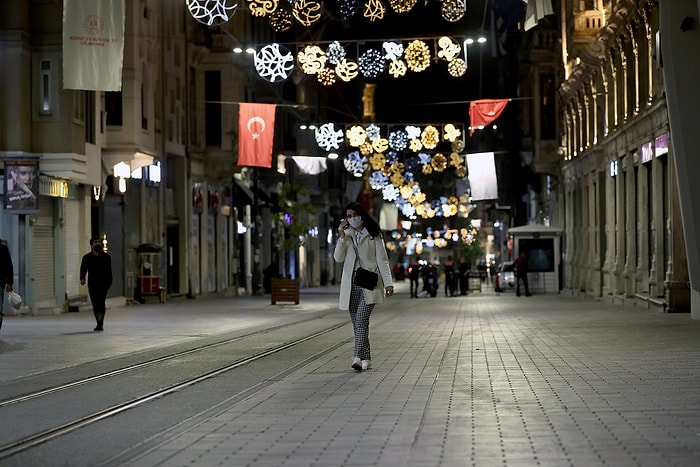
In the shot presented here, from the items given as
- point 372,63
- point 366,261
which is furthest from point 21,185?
point 366,261

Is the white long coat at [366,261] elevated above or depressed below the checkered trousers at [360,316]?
Answer: above

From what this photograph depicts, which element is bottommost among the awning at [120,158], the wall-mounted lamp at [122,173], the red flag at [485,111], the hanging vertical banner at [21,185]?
the hanging vertical banner at [21,185]

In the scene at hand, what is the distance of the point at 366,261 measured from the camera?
16500 millimetres

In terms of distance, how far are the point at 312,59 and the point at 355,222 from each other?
1767 centimetres

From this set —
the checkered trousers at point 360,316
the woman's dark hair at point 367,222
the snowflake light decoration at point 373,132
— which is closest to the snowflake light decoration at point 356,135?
the snowflake light decoration at point 373,132

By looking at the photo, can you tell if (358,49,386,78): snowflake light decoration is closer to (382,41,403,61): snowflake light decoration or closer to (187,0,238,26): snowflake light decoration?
(382,41,403,61): snowflake light decoration

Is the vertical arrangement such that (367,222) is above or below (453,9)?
below

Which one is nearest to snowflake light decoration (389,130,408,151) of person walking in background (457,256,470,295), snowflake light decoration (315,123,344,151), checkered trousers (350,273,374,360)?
snowflake light decoration (315,123,344,151)

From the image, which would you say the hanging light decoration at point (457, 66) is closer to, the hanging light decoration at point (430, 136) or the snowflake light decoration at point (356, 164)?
the hanging light decoration at point (430, 136)

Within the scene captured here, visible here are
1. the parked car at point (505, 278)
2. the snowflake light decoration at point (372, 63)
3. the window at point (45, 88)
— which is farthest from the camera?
the parked car at point (505, 278)

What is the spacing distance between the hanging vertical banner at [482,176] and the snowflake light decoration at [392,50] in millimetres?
15711

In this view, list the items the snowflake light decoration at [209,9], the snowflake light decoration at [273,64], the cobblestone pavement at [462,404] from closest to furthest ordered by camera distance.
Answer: the cobblestone pavement at [462,404] < the snowflake light decoration at [209,9] < the snowflake light decoration at [273,64]

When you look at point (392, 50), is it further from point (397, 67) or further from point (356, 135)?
point (356, 135)

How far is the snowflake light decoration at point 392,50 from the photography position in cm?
3402
